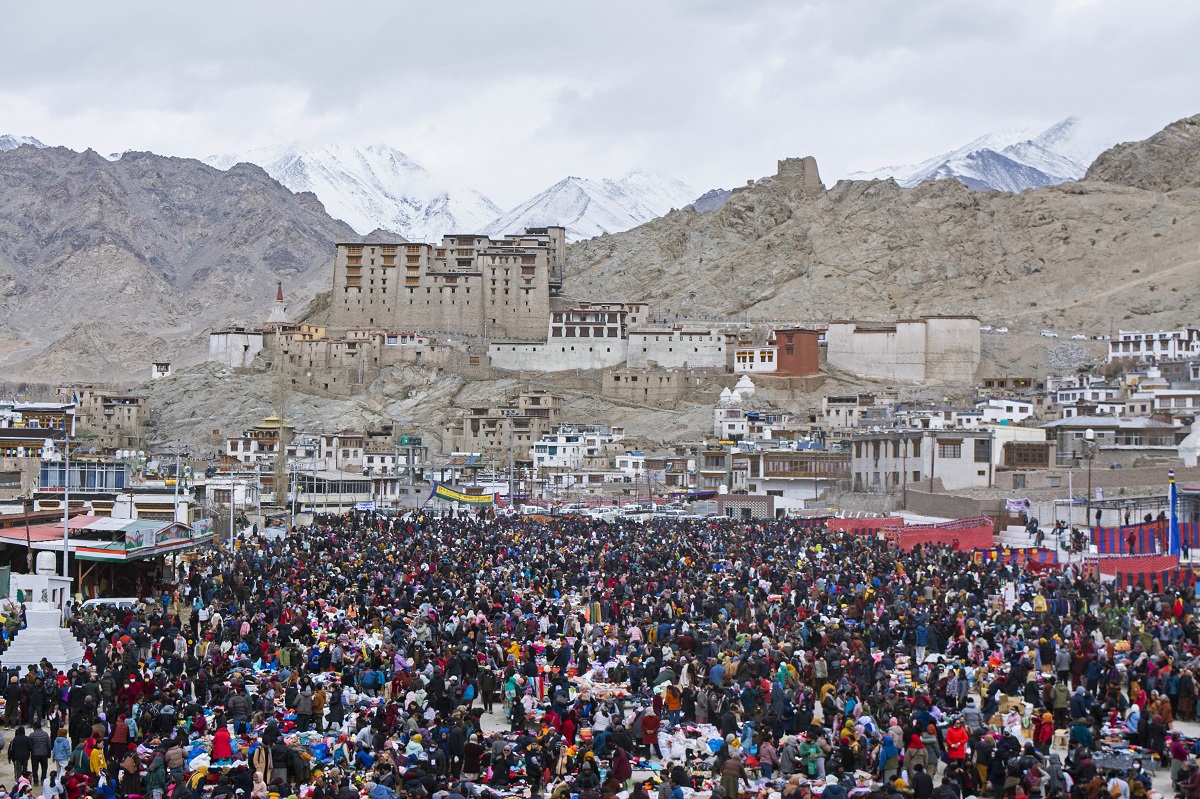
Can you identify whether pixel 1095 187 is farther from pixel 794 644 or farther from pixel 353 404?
pixel 794 644

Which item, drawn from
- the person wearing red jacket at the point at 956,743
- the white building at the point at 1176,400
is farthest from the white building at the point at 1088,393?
the person wearing red jacket at the point at 956,743

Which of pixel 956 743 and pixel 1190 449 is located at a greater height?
pixel 1190 449

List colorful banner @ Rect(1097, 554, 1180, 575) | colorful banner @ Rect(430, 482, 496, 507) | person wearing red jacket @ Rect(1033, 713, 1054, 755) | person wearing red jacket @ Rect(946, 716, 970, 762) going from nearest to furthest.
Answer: person wearing red jacket @ Rect(946, 716, 970, 762) → person wearing red jacket @ Rect(1033, 713, 1054, 755) → colorful banner @ Rect(1097, 554, 1180, 575) → colorful banner @ Rect(430, 482, 496, 507)

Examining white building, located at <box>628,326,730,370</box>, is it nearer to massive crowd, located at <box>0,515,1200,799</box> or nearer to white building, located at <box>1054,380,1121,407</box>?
white building, located at <box>1054,380,1121,407</box>

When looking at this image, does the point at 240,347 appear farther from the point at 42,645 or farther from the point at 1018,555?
the point at 42,645

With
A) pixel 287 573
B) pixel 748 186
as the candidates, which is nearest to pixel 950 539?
pixel 287 573

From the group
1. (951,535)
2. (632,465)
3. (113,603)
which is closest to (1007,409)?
(632,465)

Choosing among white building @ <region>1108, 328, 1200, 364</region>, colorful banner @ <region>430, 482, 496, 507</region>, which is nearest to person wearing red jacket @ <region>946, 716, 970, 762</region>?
colorful banner @ <region>430, 482, 496, 507</region>
